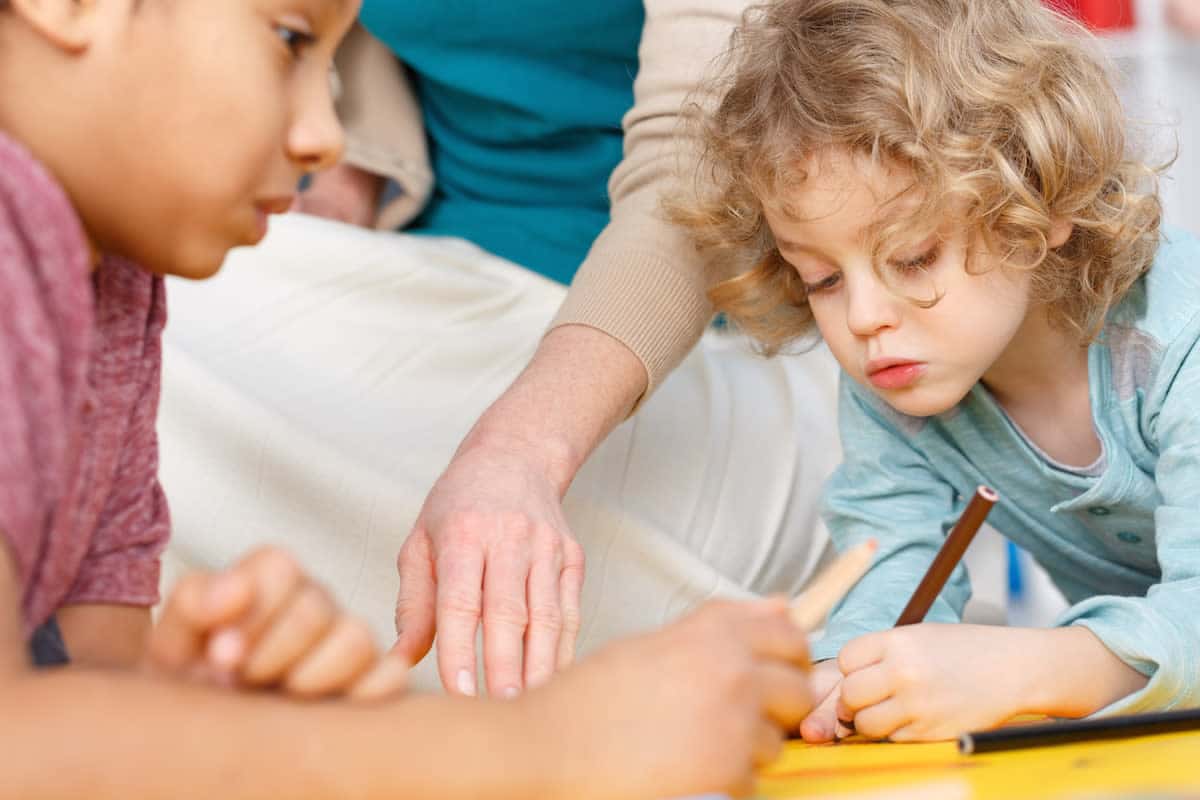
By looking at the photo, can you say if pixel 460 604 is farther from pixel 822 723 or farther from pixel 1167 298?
pixel 1167 298

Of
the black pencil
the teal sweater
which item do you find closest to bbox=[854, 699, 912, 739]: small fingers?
the black pencil

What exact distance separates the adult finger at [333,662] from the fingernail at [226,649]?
26mm

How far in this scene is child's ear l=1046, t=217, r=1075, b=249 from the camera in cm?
103

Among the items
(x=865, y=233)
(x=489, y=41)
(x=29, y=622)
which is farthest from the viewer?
(x=489, y=41)

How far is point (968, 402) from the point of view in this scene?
116cm

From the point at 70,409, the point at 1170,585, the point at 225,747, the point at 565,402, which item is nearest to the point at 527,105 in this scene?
the point at 565,402

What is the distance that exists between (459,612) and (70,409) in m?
0.32

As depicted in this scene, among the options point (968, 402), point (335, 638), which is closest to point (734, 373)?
point (968, 402)

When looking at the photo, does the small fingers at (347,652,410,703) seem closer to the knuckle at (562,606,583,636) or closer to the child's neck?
the knuckle at (562,606,583,636)

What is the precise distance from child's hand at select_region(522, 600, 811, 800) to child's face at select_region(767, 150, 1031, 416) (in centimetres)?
41

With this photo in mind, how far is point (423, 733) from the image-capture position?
512 millimetres

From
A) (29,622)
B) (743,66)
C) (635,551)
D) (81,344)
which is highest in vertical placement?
(743,66)

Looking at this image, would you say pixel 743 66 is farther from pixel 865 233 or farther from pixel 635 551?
pixel 635 551

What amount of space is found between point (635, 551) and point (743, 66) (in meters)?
0.41
